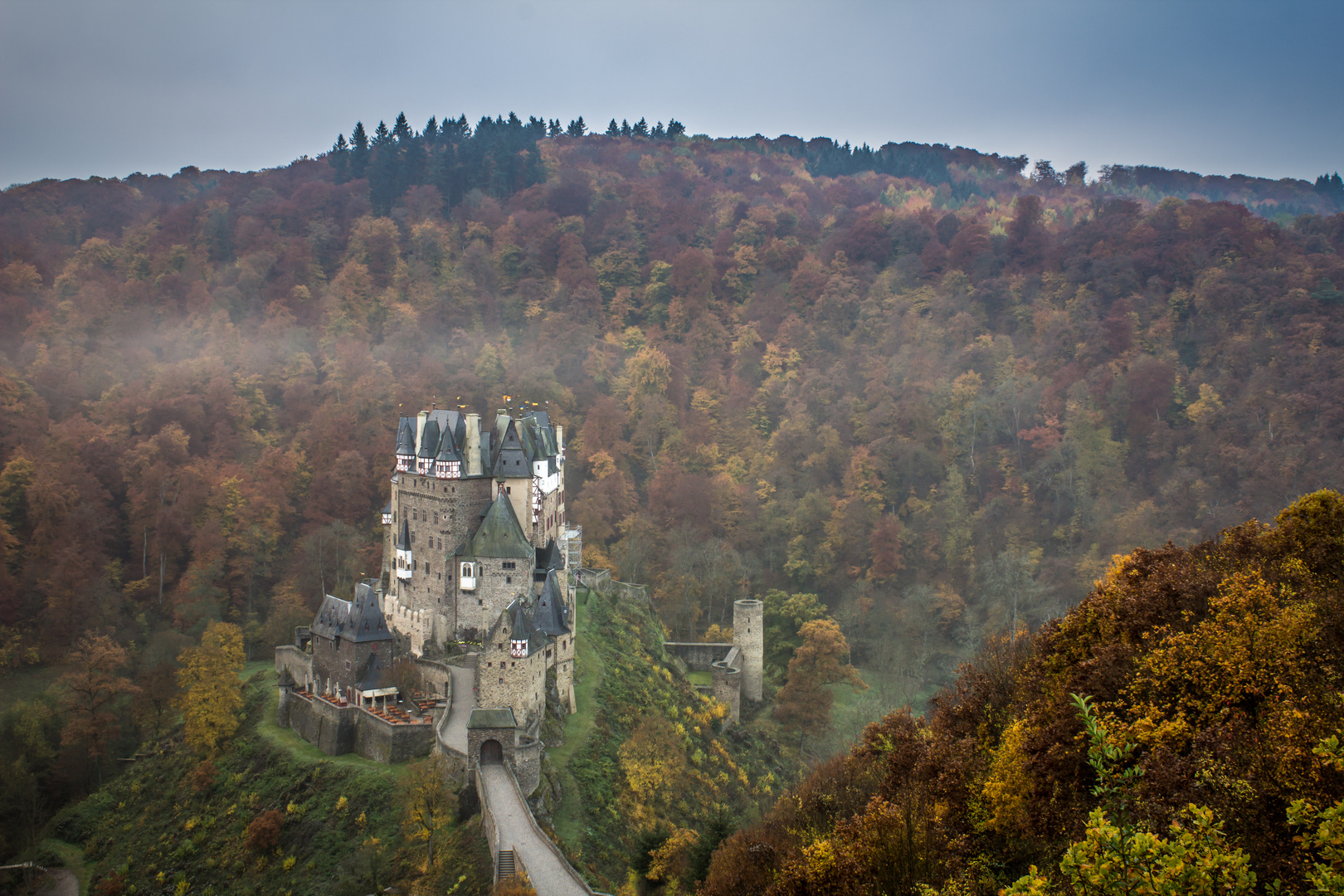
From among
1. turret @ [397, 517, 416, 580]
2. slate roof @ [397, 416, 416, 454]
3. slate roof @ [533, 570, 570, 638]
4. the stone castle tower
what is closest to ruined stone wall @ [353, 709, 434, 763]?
slate roof @ [533, 570, 570, 638]

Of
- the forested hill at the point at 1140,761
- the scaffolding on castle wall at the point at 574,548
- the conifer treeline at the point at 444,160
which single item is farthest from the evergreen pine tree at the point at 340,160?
the forested hill at the point at 1140,761

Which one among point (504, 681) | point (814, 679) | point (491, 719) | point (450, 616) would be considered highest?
point (504, 681)

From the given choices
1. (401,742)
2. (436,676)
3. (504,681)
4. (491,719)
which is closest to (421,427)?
(436,676)

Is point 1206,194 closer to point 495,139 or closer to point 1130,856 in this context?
point 495,139

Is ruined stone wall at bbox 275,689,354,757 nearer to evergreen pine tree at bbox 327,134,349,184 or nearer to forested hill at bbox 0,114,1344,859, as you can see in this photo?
forested hill at bbox 0,114,1344,859

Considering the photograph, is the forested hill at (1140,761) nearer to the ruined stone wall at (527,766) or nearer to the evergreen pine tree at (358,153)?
the ruined stone wall at (527,766)

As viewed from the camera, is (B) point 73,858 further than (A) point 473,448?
No

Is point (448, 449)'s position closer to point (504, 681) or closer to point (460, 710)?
point (460, 710)
